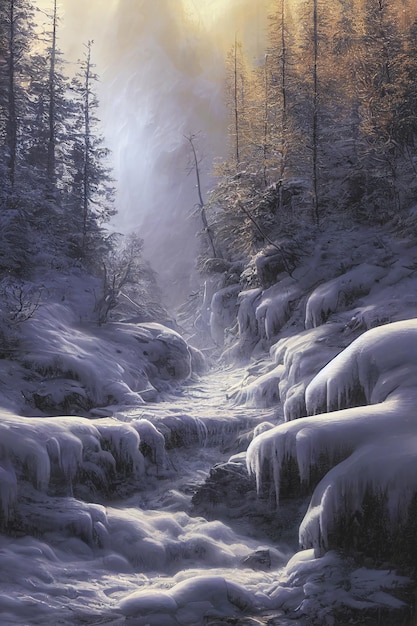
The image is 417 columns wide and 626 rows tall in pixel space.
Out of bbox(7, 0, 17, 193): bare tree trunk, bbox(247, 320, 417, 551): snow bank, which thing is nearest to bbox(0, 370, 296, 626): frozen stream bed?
bbox(247, 320, 417, 551): snow bank

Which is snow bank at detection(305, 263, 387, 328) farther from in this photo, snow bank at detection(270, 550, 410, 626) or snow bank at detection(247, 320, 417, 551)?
snow bank at detection(270, 550, 410, 626)

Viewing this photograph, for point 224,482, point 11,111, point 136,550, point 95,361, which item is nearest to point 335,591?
point 136,550

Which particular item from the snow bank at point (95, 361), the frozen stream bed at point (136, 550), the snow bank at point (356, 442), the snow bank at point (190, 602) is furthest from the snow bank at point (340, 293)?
the snow bank at point (190, 602)

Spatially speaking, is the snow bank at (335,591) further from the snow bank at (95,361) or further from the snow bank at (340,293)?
the snow bank at (340,293)

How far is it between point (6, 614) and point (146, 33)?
67.8m

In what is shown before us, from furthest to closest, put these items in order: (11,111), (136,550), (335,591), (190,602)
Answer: (11,111) < (136,550) < (190,602) < (335,591)

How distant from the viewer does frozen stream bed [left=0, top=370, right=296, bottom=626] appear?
236 inches

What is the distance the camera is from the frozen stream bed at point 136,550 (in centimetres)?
600

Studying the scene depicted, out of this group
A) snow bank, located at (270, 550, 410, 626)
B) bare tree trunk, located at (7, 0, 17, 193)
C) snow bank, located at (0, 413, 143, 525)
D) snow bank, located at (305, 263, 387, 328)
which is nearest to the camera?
snow bank, located at (270, 550, 410, 626)

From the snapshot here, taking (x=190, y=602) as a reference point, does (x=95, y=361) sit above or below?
above

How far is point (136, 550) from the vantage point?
7.57m

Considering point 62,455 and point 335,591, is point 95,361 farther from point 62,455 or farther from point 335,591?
point 335,591

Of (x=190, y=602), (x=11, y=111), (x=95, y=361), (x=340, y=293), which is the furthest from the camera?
(x=11, y=111)

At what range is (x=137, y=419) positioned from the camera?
11.7 m
